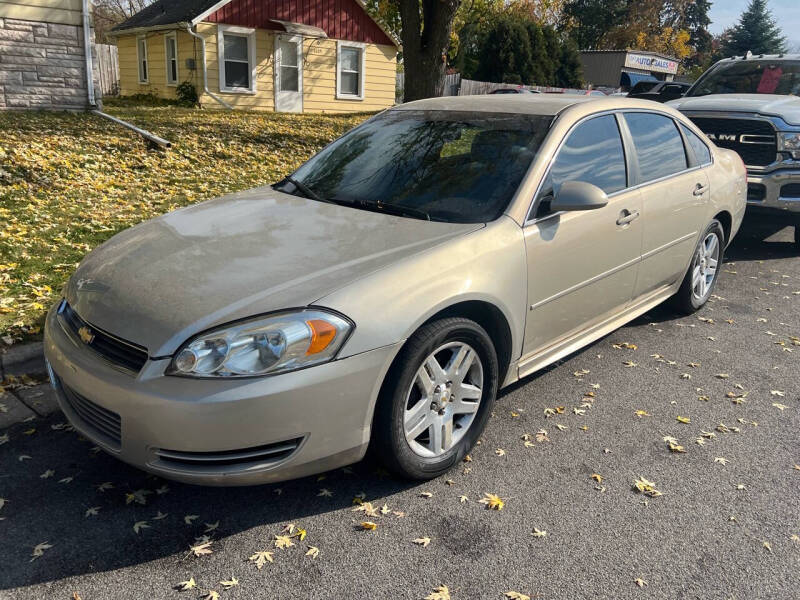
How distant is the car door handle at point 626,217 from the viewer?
3975 millimetres

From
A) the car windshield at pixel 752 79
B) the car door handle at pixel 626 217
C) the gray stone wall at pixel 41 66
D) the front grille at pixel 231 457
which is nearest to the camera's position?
the front grille at pixel 231 457

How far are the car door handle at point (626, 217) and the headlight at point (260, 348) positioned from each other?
2.20 meters

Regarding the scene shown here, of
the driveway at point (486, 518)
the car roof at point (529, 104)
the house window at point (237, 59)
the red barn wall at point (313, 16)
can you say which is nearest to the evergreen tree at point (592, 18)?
the red barn wall at point (313, 16)

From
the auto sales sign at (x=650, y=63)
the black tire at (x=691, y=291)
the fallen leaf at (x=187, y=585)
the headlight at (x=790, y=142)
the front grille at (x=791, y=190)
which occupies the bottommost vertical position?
the fallen leaf at (x=187, y=585)

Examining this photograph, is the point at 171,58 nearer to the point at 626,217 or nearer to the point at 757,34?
the point at 626,217

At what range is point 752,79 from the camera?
360 inches

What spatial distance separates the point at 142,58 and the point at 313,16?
607cm

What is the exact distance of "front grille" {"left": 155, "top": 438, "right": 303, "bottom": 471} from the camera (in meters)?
2.55

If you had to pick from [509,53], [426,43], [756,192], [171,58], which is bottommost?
[756,192]

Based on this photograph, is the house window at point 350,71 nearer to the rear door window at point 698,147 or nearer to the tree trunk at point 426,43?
the tree trunk at point 426,43

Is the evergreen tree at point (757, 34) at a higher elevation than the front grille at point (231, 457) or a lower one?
higher

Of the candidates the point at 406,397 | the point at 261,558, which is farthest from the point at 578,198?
the point at 261,558

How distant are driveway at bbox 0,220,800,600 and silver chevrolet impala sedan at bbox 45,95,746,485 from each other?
12.5 inches

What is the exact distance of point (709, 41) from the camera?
5959cm
